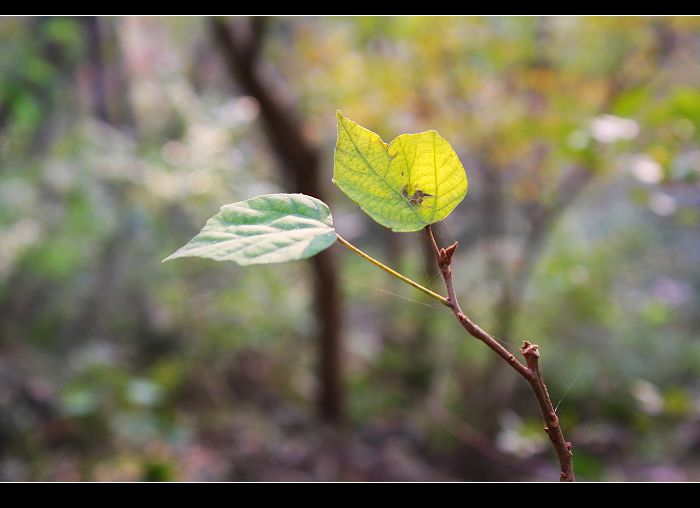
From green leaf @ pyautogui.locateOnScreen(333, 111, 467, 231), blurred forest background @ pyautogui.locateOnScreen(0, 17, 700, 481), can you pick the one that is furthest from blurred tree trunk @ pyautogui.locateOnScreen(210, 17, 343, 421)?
green leaf @ pyautogui.locateOnScreen(333, 111, 467, 231)

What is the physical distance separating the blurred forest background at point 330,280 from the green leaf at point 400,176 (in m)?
1.71

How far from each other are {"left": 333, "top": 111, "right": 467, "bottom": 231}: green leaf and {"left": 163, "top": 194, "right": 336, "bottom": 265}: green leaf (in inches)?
0.9

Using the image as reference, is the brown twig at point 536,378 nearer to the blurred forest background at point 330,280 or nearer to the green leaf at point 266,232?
the green leaf at point 266,232

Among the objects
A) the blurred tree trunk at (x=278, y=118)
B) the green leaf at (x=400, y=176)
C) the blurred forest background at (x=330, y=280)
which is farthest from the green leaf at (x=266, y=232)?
the blurred tree trunk at (x=278, y=118)

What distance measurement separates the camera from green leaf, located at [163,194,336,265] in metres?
0.22

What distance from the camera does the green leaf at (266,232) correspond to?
0.72 feet

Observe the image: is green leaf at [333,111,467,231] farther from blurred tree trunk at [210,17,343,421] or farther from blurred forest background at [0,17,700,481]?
blurred tree trunk at [210,17,343,421]

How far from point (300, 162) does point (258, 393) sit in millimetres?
1481

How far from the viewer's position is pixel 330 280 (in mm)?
2646

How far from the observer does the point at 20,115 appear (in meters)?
2.66

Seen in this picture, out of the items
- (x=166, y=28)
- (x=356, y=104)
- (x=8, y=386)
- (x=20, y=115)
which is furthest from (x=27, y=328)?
(x=166, y=28)

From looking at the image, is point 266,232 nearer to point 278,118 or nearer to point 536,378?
point 536,378
